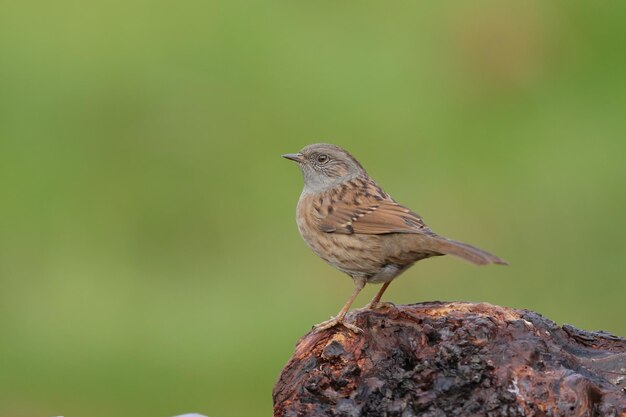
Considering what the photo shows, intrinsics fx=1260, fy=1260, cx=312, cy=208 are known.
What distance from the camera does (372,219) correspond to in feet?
21.8

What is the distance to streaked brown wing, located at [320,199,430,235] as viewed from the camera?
645 cm

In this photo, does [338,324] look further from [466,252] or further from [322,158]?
[322,158]

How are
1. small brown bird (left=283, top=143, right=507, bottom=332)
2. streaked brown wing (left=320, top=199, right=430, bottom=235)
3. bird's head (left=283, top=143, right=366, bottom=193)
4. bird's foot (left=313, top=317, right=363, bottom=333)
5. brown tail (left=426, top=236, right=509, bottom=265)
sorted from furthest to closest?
bird's head (left=283, top=143, right=366, bottom=193) → streaked brown wing (left=320, top=199, right=430, bottom=235) → small brown bird (left=283, top=143, right=507, bottom=332) → brown tail (left=426, top=236, right=509, bottom=265) → bird's foot (left=313, top=317, right=363, bottom=333)

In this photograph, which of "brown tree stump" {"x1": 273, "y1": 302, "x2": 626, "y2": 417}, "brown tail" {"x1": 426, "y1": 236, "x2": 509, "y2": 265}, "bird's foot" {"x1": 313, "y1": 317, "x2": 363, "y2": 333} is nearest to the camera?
"brown tree stump" {"x1": 273, "y1": 302, "x2": 626, "y2": 417}

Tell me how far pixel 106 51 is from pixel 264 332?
4492 mm

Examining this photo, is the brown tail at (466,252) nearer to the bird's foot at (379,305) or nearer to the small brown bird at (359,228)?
the small brown bird at (359,228)

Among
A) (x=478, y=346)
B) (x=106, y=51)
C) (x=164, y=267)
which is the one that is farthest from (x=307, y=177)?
(x=106, y=51)

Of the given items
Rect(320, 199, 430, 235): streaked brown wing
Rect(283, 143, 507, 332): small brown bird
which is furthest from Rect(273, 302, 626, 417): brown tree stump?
Rect(320, 199, 430, 235): streaked brown wing

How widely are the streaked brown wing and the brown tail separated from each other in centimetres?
22

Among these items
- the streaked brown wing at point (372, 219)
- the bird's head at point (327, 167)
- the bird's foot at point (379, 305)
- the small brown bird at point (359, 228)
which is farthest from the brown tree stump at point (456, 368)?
the bird's head at point (327, 167)

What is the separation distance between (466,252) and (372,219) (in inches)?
A: 36.1

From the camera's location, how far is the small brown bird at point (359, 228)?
20.6 feet

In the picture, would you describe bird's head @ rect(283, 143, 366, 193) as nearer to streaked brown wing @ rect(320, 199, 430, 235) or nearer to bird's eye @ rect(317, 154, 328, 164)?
bird's eye @ rect(317, 154, 328, 164)

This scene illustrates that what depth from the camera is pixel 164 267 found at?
11.6 m
